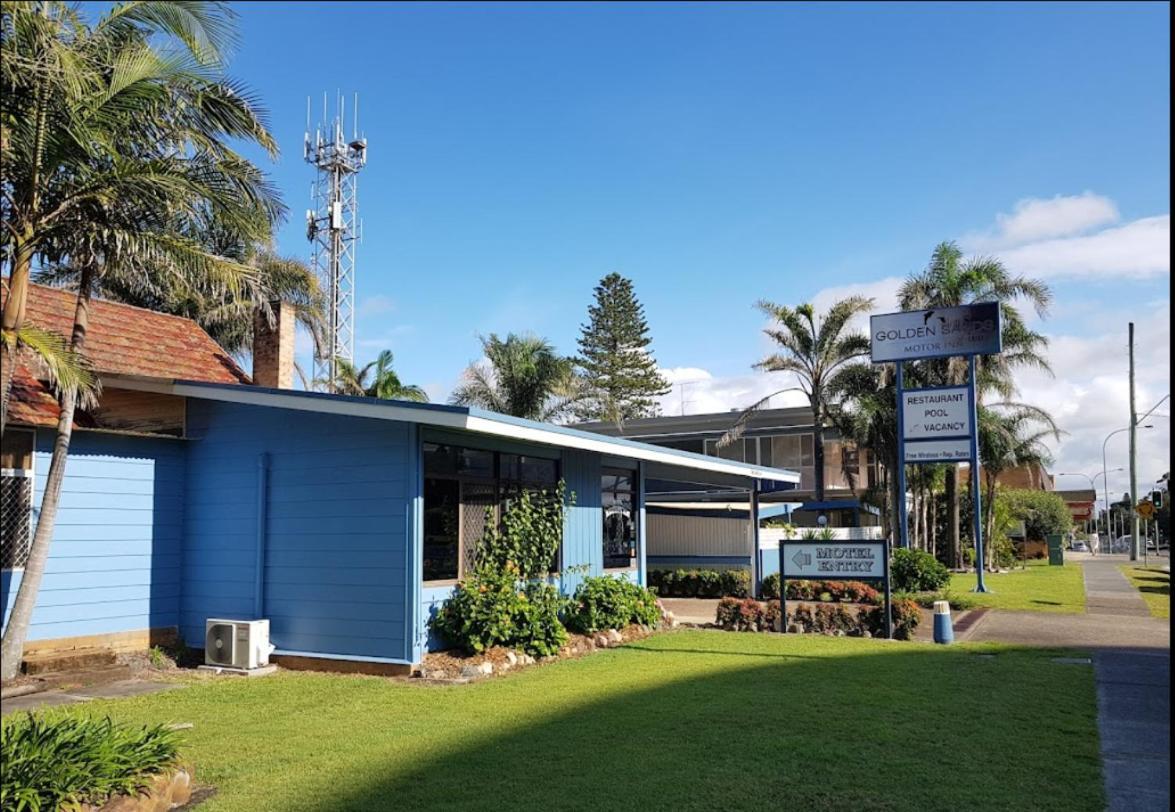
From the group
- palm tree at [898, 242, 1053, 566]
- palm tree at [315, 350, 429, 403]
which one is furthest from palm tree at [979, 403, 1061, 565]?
palm tree at [315, 350, 429, 403]

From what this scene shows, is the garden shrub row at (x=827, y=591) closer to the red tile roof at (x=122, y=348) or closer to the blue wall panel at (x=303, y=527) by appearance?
the blue wall panel at (x=303, y=527)

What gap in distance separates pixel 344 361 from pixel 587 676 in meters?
24.0

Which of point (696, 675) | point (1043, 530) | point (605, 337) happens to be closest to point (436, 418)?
point (696, 675)

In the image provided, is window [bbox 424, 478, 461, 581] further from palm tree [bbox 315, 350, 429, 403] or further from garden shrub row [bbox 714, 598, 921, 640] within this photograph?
palm tree [bbox 315, 350, 429, 403]

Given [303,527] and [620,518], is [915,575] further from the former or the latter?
[303,527]

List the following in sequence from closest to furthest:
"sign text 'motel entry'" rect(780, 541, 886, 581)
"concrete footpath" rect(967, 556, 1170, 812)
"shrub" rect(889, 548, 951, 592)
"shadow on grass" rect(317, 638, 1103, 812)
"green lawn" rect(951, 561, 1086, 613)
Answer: "shadow on grass" rect(317, 638, 1103, 812)
"concrete footpath" rect(967, 556, 1170, 812)
"sign text 'motel entry'" rect(780, 541, 886, 581)
"green lawn" rect(951, 561, 1086, 613)
"shrub" rect(889, 548, 951, 592)

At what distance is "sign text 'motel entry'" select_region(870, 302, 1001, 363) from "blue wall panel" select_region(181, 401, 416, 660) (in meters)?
17.4

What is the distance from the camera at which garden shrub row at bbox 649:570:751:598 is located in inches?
919

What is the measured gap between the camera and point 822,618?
631 inches

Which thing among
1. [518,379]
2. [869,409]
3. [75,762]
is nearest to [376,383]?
[518,379]

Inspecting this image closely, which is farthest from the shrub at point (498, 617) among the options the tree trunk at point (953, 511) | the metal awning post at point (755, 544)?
the tree trunk at point (953, 511)

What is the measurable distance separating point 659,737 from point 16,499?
8.28 meters

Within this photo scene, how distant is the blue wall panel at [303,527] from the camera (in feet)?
37.8

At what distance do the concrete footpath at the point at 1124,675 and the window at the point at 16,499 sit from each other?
37.1 feet
